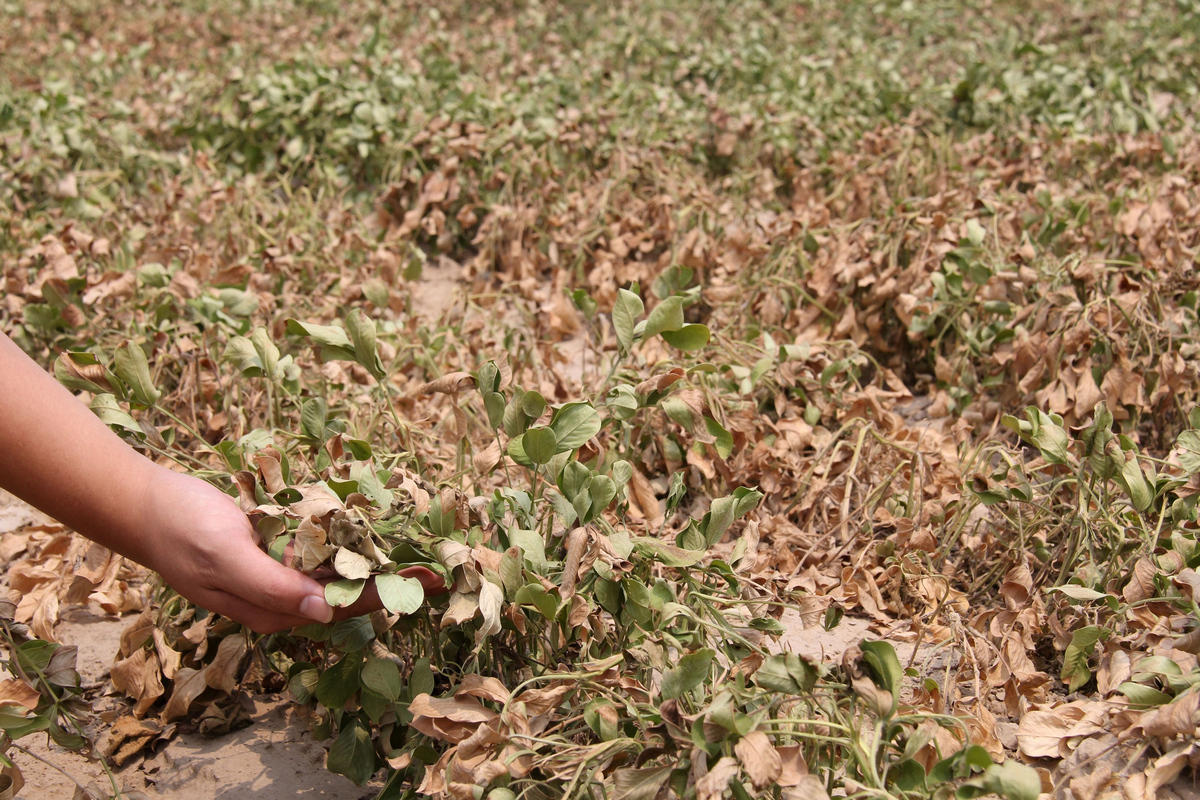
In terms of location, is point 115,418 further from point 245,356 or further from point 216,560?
point 216,560

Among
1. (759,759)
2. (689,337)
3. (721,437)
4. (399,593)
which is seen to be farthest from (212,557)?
(721,437)

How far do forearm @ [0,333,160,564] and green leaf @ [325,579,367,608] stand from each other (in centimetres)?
25

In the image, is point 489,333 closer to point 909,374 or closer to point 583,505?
point 909,374

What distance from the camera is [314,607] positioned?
4.51 ft

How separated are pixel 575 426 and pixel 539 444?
0.23ft

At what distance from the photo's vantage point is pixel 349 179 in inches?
156

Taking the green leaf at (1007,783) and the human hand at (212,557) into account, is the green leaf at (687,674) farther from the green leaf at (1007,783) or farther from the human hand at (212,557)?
the human hand at (212,557)

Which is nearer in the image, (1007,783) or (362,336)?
(1007,783)

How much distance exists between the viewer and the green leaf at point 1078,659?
163 centimetres

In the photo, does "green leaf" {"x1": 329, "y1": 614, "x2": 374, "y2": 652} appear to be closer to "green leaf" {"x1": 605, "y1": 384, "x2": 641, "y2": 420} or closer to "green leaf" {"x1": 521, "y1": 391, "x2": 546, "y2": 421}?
"green leaf" {"x1": 521, "y1": 391, "x2": 546, "y2": 421}

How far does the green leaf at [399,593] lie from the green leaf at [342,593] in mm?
29

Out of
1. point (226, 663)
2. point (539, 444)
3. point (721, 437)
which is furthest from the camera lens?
point (721, 437)

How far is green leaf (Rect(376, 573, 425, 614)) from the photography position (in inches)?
51.6

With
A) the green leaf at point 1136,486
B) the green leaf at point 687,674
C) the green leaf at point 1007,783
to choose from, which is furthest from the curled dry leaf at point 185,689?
the green leaf at point 1136,486
